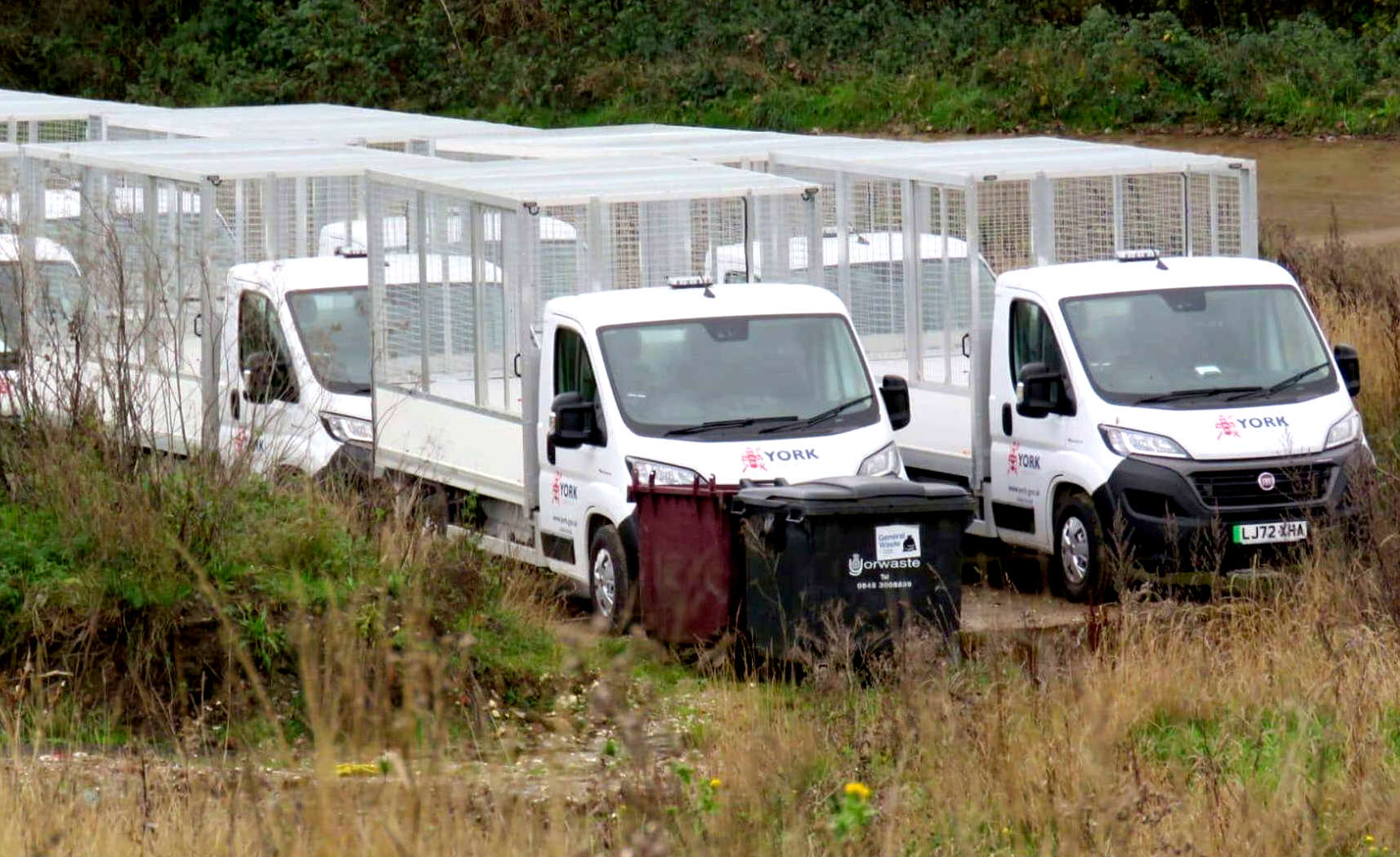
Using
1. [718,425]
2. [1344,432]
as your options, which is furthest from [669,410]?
[1344,432]

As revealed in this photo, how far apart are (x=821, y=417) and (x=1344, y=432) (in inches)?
121

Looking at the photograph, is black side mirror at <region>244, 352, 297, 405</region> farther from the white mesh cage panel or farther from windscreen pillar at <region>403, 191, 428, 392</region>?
windscreen pillar at <region>403, 191, 428, 392</region>

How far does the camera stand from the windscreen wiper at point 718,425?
1160 centimetres

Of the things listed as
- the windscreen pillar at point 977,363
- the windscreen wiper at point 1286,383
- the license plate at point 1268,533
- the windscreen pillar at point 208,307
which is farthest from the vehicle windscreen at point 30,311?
the windscreen wiper at point 1286,383

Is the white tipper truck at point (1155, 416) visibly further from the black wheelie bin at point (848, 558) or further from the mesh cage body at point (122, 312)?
the mesh cage body at point (122, 312)

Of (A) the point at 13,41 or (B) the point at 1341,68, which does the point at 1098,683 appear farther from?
(A) the point at 13,41

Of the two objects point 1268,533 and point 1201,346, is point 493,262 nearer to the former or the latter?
point 1201,346

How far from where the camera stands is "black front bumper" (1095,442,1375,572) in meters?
12.2

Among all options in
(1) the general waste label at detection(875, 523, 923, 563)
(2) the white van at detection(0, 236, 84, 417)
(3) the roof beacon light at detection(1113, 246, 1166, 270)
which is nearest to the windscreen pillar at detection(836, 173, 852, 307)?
(3) the roof beacon light at detection(1113, 246, 1166, 270)

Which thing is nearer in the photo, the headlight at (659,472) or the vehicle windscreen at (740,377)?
the headlight at (659,472)

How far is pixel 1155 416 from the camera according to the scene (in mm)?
12477

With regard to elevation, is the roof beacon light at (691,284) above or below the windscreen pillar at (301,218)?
below

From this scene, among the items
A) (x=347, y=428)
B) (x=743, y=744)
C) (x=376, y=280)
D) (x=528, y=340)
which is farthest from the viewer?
(x=376, y=280)

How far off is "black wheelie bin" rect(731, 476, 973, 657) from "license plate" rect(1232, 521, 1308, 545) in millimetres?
2423
